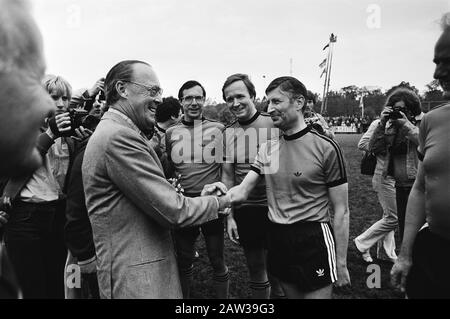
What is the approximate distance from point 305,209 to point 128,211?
1.38 meters

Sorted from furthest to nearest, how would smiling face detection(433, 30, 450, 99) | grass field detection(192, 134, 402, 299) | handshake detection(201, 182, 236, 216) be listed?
grass field detection(192, 134, 402, 299) → handshake detection(201, 182, 236, 216) → smiling face detection(433, 30, 450, 99)

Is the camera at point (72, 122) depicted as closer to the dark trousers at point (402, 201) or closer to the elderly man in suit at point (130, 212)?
the elderly man in suit at point (130, 212)

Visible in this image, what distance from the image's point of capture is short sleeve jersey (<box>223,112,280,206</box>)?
410cm

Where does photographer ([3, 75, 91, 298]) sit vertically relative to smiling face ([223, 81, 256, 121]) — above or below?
below

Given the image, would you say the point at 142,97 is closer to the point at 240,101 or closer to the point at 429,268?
the point at 240,101

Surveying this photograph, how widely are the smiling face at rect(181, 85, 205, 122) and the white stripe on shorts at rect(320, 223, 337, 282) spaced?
2378 mm

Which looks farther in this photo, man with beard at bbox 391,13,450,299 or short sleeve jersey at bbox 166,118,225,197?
short sleeve jersey at bbox 166,118,225,197

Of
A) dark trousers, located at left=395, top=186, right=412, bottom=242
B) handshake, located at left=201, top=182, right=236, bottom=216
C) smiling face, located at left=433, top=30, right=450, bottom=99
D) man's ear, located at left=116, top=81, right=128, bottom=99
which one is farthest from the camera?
dark trousers, located at left=395, top=186, right=412, bottom=242

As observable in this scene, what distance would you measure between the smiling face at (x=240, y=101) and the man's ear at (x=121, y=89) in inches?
78.6

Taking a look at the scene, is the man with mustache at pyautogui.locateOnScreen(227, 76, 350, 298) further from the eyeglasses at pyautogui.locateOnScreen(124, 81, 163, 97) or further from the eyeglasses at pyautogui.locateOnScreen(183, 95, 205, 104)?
the eyeglasses at pyautogui.locateOnScreen(183, 95, 205, 104)

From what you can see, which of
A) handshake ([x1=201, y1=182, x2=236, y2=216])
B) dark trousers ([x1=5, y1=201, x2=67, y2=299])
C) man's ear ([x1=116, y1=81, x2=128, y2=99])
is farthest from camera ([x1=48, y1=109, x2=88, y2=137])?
handshake ([x1=201, y1=182, x2=236, y2=216])

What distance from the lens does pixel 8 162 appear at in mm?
1062

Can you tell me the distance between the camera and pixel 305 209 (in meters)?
2.75

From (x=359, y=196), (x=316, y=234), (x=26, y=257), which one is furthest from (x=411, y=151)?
(x=359, y=196)
